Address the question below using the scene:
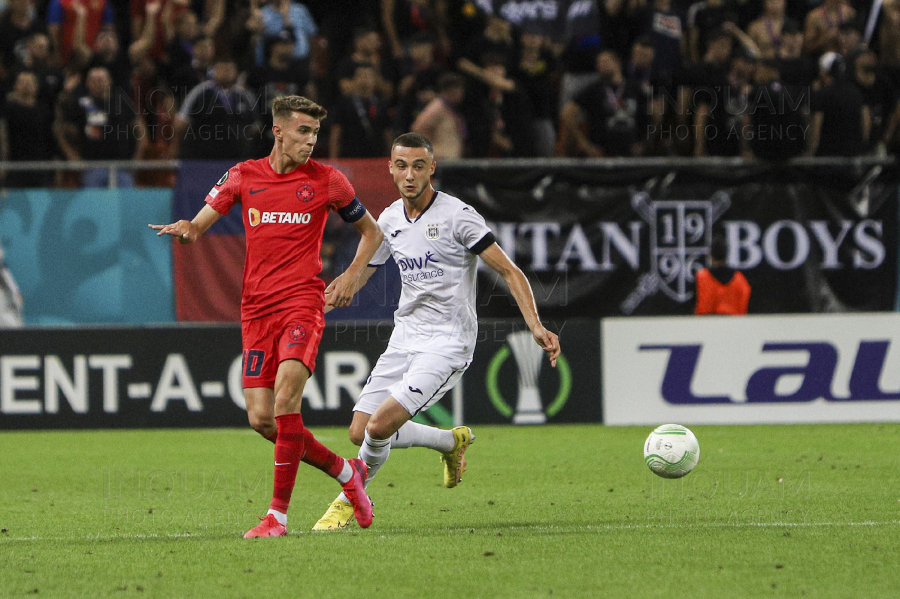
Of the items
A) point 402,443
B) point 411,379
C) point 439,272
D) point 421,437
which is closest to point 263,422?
point 411,379

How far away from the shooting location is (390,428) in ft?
23.5

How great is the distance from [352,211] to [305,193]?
0.34 meters

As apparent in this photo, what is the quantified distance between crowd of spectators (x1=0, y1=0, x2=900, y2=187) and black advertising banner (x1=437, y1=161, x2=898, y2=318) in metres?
0.41

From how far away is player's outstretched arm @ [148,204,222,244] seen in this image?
666 cm

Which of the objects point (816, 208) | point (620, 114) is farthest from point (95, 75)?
point (816, 208)

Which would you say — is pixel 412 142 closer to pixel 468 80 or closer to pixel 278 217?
pixel 278 217

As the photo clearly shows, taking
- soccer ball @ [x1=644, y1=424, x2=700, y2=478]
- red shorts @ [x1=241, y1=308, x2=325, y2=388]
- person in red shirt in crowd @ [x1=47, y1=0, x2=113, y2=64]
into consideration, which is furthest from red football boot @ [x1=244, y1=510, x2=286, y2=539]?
person in red shirt in crowd @ [x1=47, y1=0, x2=113, y2=64]

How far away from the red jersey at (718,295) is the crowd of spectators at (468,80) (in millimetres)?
1521

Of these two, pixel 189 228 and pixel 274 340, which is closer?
pixel 189 228

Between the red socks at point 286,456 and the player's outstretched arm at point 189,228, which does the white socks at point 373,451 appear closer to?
the red socks at point 286,456

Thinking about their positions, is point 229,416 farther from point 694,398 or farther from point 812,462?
point 812,462

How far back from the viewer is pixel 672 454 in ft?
25.7

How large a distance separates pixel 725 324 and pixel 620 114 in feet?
8.91

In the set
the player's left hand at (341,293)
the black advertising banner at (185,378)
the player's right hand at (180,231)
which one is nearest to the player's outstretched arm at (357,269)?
the player's left hand at (341,293)
